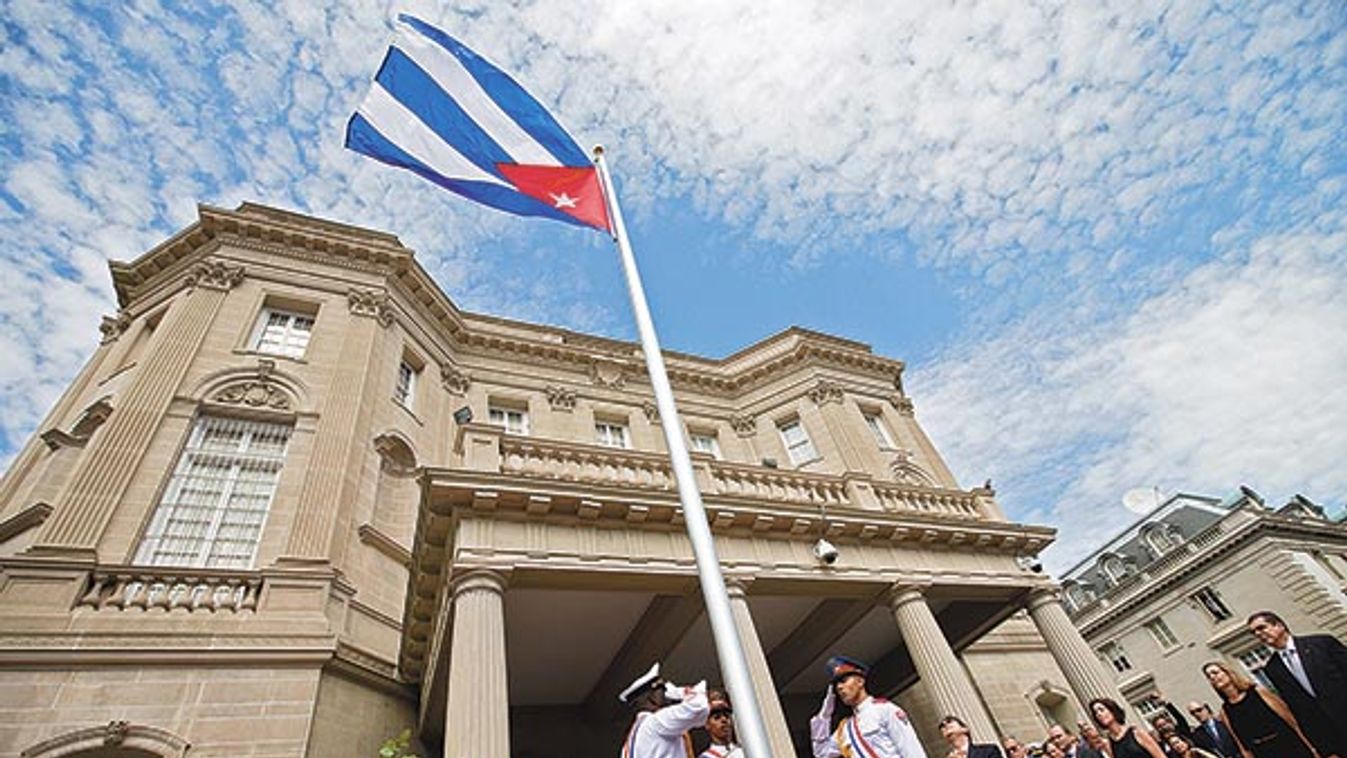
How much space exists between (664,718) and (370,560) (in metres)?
9.50

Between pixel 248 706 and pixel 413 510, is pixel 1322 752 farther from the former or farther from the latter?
pixel 413 510

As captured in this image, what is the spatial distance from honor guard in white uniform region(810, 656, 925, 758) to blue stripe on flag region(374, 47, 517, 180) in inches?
225

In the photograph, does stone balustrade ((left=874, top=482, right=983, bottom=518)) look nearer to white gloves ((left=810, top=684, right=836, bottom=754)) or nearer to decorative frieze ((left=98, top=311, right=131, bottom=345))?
white gloves ((left=810, top=684, right=836, bottom=754))

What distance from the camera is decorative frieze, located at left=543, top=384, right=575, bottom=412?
18.0 m

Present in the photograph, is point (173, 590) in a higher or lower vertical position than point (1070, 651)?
higher

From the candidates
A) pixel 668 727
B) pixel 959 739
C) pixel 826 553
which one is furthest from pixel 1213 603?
pixel 668 727

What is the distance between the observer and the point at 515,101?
Answer: 7.05 meters

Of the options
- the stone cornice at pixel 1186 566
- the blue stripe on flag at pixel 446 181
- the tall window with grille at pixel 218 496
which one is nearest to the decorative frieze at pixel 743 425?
the tall window with grille at pixel 218 496

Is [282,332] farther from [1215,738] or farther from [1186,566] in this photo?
[1186,566]

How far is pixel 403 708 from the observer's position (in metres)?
10.6

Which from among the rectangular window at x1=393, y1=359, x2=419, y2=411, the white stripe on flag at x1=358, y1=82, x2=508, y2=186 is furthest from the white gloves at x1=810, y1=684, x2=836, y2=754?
the rectangular window at x1=393, y1=359, x2=419, y2=411

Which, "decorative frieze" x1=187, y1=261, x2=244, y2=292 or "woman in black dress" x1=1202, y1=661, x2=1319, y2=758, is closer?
"woman in black dress" x1=1202, y1=661, x2=1319, y2=758

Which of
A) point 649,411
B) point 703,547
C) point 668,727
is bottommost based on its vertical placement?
point 668,727

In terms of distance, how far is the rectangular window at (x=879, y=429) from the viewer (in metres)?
18.9
